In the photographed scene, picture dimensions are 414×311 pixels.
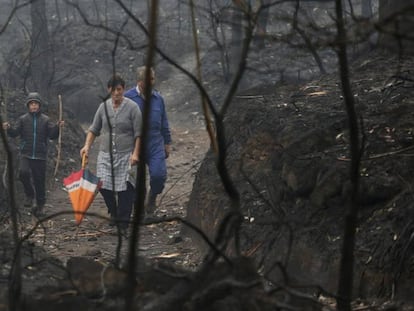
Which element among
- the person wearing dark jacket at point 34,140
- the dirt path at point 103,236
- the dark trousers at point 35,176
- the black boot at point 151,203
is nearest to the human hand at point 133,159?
the dirt path at point 103,236

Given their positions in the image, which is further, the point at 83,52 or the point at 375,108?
the point at 83,52

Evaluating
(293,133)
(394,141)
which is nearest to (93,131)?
(293,133)

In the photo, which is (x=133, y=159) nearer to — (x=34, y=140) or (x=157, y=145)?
(x=157, y=145)

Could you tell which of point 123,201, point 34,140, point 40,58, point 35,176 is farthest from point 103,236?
point 40,58

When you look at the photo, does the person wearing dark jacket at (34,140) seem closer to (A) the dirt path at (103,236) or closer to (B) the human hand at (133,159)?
(A) the dirt path at (103,236)

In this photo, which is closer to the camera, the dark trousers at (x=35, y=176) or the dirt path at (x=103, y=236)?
the dirt path at (x=103, y=236)

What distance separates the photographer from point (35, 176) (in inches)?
449

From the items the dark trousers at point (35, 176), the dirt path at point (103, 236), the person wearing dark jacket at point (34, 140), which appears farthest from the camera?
the dark trousers at point (35, 176)

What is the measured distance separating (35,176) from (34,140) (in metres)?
0.48

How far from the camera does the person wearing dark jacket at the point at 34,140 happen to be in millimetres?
11312

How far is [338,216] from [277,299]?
9.62ft

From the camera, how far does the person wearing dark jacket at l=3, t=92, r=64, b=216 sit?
1131 cm

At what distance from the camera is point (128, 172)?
10023 mm

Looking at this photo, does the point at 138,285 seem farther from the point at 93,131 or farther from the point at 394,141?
the point at 93,131
